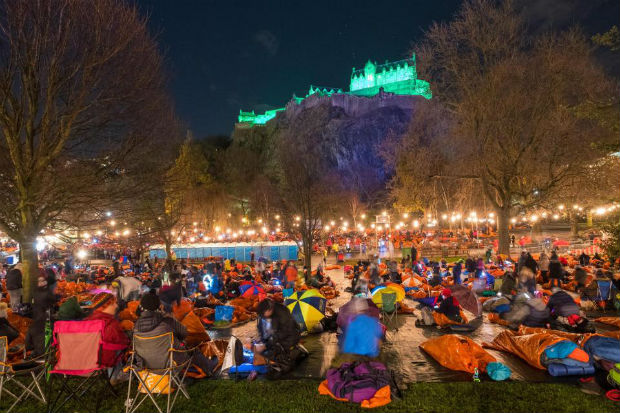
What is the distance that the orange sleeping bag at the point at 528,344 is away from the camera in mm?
5863

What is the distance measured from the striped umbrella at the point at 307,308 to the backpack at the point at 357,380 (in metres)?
2.34

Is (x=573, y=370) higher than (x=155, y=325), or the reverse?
(x=155, y=325)

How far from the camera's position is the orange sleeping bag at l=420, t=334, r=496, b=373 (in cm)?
591

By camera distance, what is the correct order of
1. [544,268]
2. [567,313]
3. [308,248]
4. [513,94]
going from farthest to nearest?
[513,94], [308,248], [544,268], [567,313]

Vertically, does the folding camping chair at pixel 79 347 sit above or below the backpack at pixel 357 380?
above

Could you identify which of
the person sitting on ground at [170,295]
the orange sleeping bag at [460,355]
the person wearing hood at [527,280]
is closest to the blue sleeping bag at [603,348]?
the orange sleeping bag at [460,355]

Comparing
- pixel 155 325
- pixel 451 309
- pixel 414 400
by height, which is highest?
pixel 155 325

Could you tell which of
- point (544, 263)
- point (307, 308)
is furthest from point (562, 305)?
point (544, 263)

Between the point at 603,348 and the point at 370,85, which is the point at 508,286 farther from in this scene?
the point at 370,85

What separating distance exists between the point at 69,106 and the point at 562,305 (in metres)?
11.6

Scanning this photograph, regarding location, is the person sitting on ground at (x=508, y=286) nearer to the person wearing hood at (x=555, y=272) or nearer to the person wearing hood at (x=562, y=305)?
the person wearing hood at (x=555, y=272)

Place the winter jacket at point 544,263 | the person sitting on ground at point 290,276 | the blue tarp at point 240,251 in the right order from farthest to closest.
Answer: the blue tarp at point 240,251
the winter jacket at point 544,263
the person sitting on ground at point 290,276

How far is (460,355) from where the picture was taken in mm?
5992

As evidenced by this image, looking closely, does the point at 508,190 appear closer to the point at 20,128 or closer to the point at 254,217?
the point at 20,128
